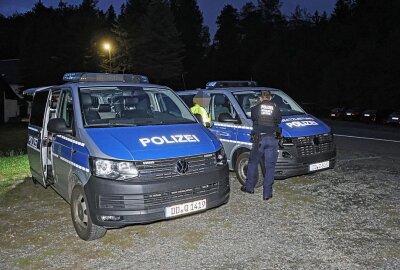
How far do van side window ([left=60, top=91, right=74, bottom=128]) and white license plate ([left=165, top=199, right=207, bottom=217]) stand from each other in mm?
1971

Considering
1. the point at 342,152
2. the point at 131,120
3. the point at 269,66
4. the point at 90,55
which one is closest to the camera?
the point at 131,120

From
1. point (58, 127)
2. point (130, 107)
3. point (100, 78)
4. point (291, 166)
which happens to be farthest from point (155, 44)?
point (58, 127)

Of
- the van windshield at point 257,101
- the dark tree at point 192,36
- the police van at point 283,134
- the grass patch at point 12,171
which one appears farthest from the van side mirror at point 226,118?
the dark tree at point 192,36

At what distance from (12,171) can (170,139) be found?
6.30m

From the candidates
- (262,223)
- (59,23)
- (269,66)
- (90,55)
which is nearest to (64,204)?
(262,223)

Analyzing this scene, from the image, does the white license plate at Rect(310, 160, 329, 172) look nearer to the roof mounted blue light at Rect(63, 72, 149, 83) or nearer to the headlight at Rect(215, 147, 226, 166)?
the headlight at Rect(215, 147, 226, 166)

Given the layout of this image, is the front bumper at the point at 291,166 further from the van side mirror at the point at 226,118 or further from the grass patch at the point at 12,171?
the grass patch at the point at 12,171

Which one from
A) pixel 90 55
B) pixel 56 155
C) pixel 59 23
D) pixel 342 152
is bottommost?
pixel 342 152

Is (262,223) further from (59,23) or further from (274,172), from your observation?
(59,23)

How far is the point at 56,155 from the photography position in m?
6.05

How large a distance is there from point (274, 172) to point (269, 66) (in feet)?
205

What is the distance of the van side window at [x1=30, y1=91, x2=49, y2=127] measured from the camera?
699 centimetres

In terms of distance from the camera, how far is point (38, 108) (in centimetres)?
735

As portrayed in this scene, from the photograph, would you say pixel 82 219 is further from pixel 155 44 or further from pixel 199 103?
pixel 155 44
